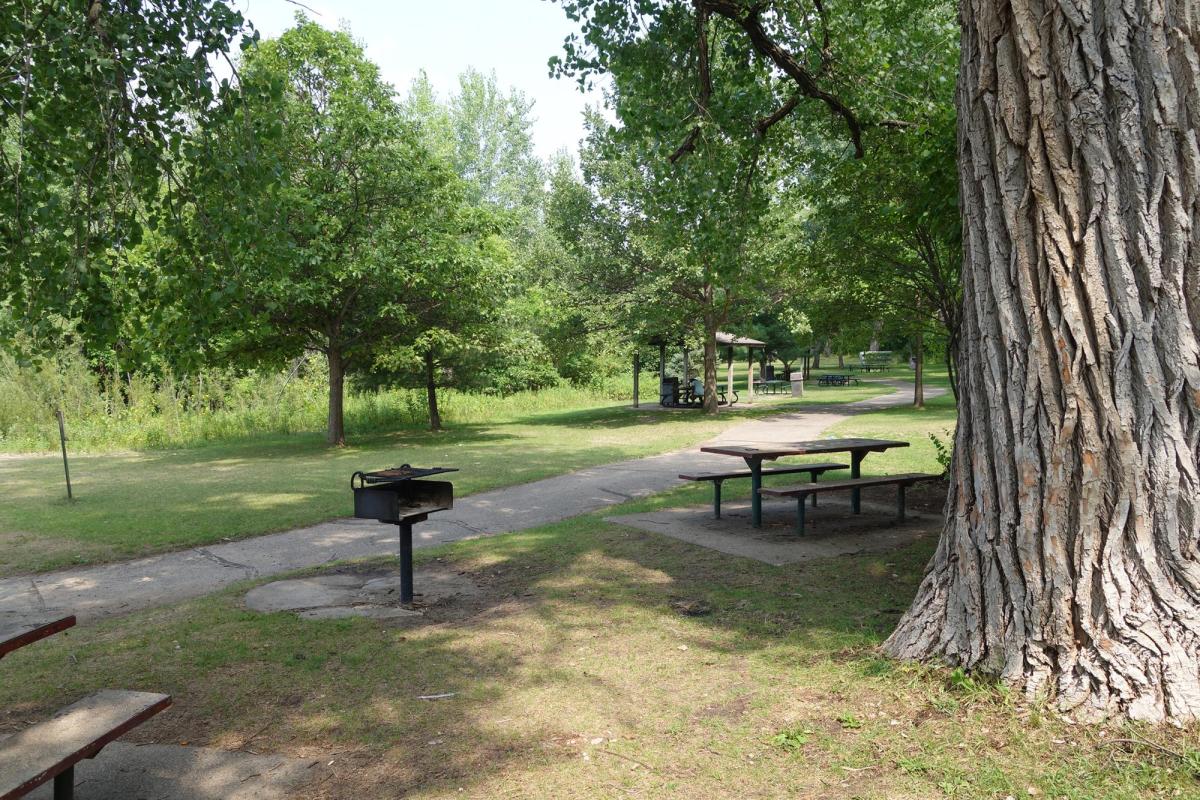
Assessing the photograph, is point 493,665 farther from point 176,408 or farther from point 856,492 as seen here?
point 176,408

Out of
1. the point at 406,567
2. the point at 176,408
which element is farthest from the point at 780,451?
the point at 176,408

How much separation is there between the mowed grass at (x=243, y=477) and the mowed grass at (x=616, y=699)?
10.6 ft

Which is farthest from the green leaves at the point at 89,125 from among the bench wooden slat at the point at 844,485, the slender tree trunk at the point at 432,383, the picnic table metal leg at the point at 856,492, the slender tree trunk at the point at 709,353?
the slender tree trunk at the point at 709,353

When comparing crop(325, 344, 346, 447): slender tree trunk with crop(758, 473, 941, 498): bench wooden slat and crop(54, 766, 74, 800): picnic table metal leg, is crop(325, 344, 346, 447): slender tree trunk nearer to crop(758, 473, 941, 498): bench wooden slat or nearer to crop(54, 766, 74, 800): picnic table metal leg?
crop(758, 473, 941, 498): bench wooden slat

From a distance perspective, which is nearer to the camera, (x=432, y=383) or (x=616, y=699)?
(x=616, y=699)

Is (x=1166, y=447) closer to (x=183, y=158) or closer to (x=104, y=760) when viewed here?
(x=104, y=760)

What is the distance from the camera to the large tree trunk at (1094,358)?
3516 mm

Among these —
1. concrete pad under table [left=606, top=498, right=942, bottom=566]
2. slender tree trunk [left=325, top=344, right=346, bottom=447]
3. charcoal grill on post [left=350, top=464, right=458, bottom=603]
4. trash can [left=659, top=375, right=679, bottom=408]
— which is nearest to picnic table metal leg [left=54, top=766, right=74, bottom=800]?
charcoal grill on post [left=350, top=464, right=458, bottom=603]

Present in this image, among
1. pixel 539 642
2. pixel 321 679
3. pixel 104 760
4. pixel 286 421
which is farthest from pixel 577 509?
pixel 286 421

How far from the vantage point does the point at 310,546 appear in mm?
8250

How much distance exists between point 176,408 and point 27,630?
2058 centimetres

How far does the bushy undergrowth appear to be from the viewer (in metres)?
20.5

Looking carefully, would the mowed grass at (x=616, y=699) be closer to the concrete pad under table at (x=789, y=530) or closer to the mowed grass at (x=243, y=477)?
the concrete pad under table at (x=789, y=530)

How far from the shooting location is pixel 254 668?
468 centimetres
